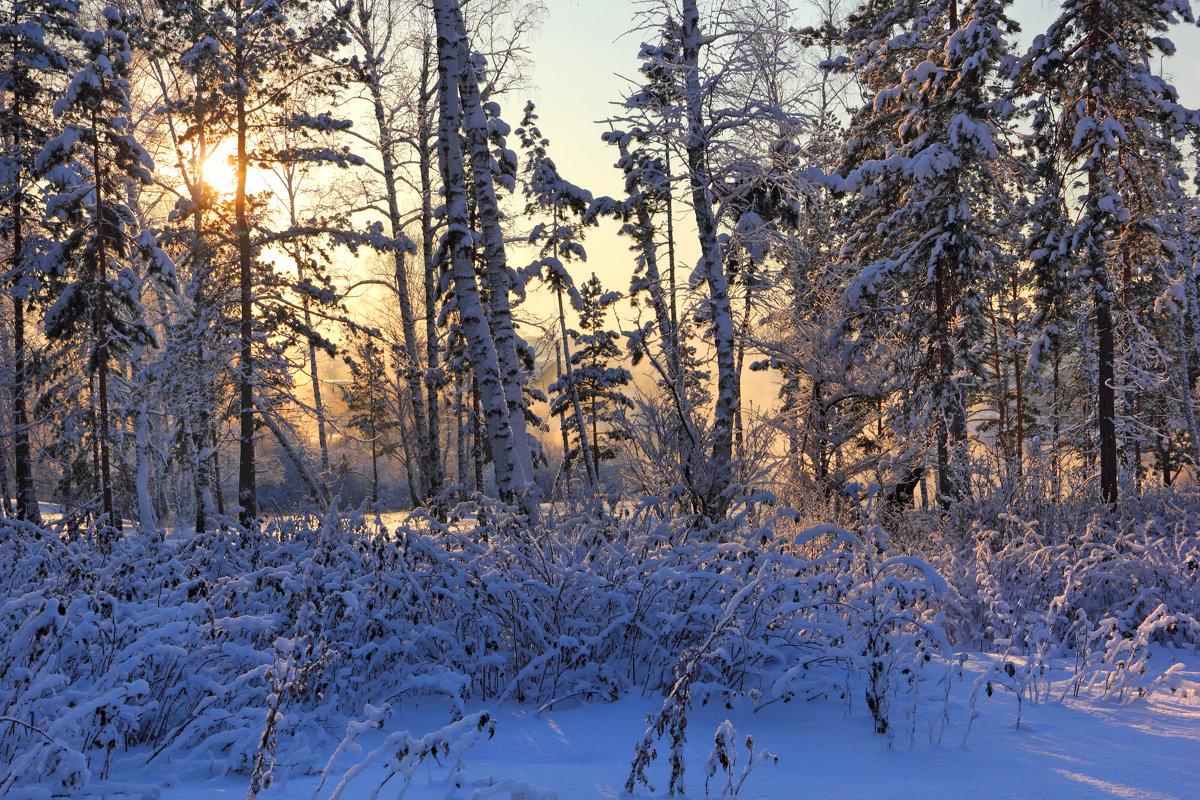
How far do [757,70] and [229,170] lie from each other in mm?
11621

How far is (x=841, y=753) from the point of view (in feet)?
11.2

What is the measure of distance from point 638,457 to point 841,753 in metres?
6.49

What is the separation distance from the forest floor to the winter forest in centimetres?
3

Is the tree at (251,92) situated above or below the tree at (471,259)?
above

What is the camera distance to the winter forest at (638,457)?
339cm

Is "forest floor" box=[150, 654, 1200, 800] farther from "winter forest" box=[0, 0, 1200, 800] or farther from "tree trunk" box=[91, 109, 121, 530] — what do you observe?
"tree trunk" box=[91, 109, 121, 530]

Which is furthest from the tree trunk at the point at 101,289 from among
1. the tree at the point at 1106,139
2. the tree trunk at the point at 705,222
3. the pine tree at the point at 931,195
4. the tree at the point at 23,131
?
the tree at the point at 1106,139

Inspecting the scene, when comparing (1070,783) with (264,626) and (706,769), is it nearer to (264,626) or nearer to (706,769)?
(706,769)

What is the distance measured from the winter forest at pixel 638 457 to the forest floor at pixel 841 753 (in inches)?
1.1

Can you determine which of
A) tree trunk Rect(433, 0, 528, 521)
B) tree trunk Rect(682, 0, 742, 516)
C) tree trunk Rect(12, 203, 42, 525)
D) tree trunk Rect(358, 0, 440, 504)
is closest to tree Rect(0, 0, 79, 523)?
tree trunk Rect(12, 203, 42, 525)

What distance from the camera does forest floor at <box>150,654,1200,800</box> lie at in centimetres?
293

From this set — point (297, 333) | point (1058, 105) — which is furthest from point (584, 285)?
point (1058, 105)

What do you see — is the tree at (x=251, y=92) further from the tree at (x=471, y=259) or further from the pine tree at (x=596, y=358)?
the pine tree at (x=596, y=358)

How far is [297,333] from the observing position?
17.7m
